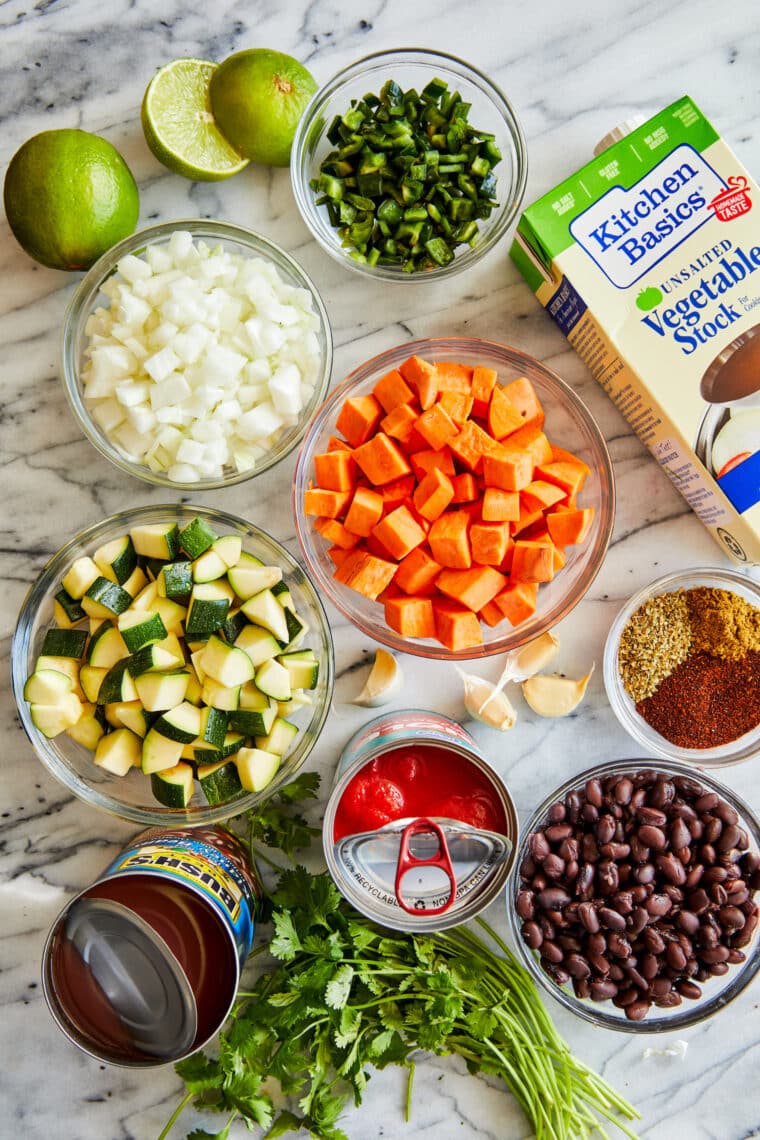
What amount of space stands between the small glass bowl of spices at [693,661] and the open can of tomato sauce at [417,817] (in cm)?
43

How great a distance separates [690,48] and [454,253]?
68 centimetres

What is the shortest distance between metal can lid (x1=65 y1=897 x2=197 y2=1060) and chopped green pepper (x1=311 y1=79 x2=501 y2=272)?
4.26 feet

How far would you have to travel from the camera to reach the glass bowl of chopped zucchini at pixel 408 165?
158 centimetres

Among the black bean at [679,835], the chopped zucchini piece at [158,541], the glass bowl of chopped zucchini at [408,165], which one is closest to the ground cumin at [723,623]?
the black bean at [679,835]

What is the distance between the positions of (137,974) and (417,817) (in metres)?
0.55

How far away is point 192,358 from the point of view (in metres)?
1.53

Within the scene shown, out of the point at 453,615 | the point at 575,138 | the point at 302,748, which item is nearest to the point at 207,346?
the point at 453,615

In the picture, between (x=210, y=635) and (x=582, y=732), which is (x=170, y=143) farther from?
(x=582, y=732)

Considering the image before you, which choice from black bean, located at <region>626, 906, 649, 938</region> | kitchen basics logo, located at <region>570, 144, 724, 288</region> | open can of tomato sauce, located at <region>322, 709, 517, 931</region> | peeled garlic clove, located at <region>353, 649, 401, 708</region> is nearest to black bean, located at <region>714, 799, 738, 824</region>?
black bean, located at <region>626, 906, 649, 938</region>

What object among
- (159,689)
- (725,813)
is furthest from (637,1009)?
(159,689)

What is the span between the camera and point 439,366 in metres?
1.62

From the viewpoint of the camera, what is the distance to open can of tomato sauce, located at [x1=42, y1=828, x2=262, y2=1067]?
55.5 inches

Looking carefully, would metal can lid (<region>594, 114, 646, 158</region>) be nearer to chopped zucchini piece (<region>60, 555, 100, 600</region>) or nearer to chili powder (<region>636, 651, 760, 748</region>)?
chili powder (<region>636, 651, 760, 748</region>)

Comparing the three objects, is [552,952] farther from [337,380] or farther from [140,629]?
[337,380]
